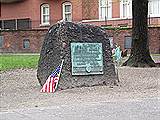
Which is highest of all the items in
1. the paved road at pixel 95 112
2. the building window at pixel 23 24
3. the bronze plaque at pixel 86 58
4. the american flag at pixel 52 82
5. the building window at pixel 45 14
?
the building window at pixel 45 14

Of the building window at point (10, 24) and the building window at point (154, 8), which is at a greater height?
the building window at point (154, 8)

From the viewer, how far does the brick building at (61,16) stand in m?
38.6

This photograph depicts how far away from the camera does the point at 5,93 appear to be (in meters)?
15.2


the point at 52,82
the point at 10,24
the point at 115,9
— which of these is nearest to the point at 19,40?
the point at 10,24

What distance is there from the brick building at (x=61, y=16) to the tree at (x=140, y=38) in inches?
452

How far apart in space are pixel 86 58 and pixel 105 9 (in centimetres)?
2914

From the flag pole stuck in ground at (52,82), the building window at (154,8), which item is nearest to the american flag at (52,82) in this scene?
the flag pole stuck in ground at (52,82)

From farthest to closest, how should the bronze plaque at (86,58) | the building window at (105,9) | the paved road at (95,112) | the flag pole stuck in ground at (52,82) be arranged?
the building window at (105,9) → the bronze plaque at (86,58) → the flag pole stuck in ground at (52,82) → the paved road at (95,112)

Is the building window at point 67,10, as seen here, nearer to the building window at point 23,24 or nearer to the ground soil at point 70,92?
the building window at point 23,24

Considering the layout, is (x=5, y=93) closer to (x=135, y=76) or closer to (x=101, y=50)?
(x=101, y=50)

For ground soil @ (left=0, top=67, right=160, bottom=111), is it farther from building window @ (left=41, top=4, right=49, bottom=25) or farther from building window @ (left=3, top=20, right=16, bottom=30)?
building window @ (left=3, top=20, right=16, bottom=30)

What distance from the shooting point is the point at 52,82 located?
615 inches

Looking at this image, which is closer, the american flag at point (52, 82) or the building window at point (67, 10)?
the american flag at point (52, 82)

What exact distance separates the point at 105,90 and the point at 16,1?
3708 centimetres
